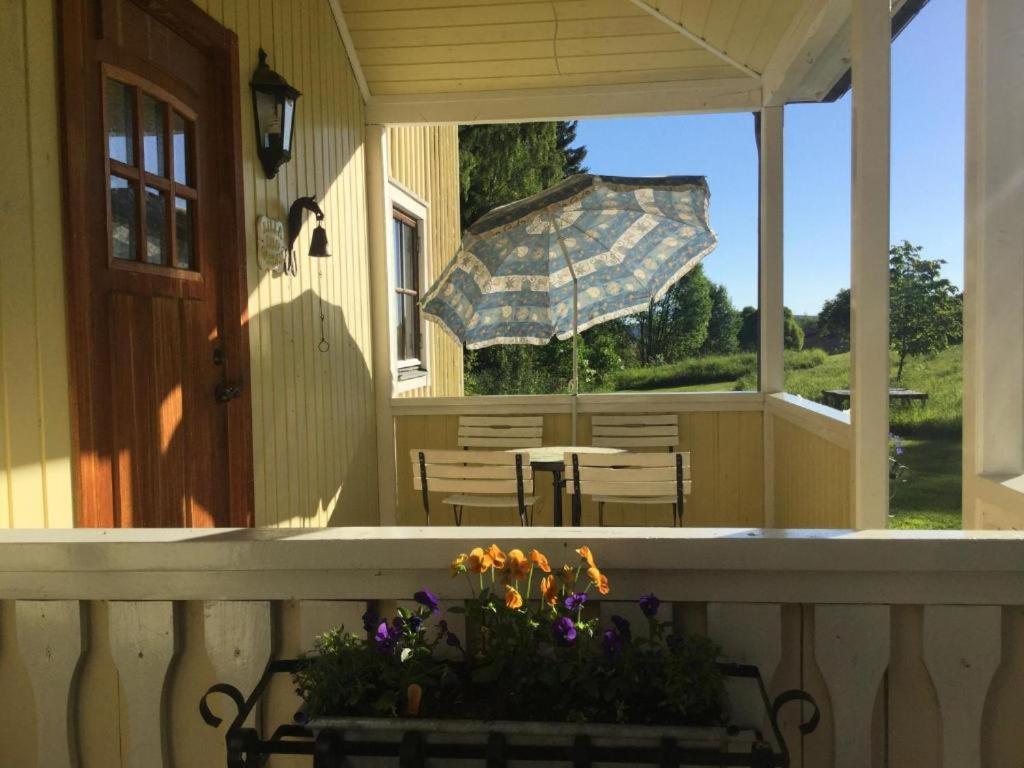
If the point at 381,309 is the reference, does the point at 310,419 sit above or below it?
below

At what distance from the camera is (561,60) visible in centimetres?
483

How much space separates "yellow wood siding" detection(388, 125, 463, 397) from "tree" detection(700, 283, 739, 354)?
8.93 metres

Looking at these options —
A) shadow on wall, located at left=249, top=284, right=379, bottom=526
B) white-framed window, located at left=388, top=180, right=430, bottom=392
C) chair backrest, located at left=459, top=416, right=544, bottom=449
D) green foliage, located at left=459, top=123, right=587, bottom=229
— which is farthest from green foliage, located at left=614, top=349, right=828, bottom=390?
shadow on wall, located at left=249, top=284, right=379, bottom=526

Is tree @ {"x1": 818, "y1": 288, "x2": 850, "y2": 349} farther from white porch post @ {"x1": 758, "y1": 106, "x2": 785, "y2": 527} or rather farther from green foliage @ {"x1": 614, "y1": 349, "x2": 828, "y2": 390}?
white porch post @ {"x1": 758, "y1": 106, "x2": 785, "y2": 527}

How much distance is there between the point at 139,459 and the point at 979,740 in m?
2.16

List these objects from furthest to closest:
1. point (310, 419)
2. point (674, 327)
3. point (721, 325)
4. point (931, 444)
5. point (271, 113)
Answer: point (721, 325) → point (674, 327) → point (931, 444) → point (310, 419) → point (271, 113)

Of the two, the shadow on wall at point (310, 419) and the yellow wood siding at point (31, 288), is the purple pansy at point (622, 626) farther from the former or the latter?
the shadow on wall at point (310, 419)

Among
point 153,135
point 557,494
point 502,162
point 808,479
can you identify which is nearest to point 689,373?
point 502,162

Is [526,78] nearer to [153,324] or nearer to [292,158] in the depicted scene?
[292,158]

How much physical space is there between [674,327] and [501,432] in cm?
1182

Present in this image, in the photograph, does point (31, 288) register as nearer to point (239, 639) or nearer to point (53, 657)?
point (53, 657)

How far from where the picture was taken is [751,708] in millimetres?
1127

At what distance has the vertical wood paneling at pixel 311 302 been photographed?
331 cm

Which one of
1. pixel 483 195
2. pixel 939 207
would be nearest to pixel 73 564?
pixel 939 207
